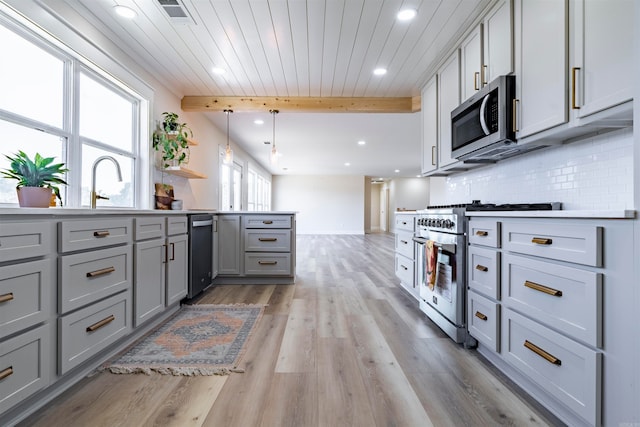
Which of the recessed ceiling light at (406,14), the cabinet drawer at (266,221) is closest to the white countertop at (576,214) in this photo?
the recessed ceiling light at (406,14)

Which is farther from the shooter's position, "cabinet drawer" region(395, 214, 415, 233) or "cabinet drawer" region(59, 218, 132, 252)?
"cabinet drawer" region(395, 214, 415, 233)

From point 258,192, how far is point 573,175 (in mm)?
8632

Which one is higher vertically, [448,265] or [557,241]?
[557,241]

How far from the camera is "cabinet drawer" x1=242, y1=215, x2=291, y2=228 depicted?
3.64 m

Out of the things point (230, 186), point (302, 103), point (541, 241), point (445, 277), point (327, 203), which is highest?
point (302, 103)

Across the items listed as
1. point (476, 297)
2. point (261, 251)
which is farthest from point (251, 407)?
point (261, 251)

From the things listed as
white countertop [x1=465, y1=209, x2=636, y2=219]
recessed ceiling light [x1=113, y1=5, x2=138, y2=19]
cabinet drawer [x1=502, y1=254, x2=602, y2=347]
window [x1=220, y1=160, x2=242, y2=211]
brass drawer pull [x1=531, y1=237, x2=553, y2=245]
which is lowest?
cabinet drawer [x1=502, y1=254, x2=602, y2=347]

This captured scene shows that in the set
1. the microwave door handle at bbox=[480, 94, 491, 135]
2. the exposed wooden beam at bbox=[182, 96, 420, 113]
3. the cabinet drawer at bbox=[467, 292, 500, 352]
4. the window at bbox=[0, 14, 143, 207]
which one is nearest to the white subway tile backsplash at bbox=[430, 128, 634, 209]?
the microwave door handle at bbox=[480, 94, 491, 135]

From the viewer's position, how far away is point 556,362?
4.00 feet

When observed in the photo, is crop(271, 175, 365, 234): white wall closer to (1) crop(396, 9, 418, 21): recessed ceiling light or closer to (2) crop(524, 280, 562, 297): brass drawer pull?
(1) crop(396, 9, 418, 21): recessed ceiling light

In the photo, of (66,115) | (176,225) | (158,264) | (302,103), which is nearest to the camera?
(66,115)

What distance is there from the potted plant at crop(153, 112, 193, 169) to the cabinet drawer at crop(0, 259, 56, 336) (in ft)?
6.87

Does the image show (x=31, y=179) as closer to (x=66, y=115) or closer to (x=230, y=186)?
(x=66, y=115)

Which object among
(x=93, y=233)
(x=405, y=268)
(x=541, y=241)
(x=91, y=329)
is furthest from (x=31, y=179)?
(x=405, y=268)
